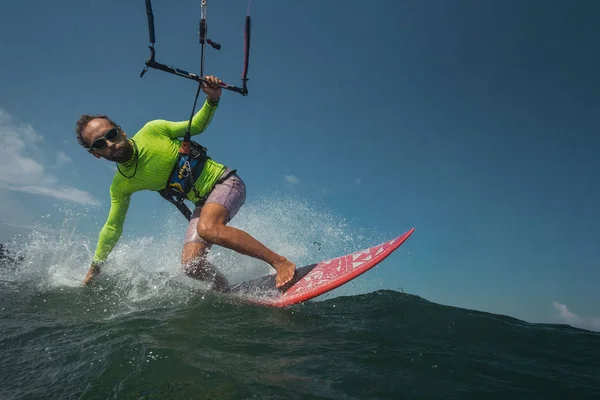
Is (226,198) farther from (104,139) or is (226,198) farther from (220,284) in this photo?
(104,139)

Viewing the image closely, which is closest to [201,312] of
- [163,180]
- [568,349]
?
[163,180]

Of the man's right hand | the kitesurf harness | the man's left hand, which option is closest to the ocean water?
the man's right hand

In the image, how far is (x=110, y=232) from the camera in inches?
202

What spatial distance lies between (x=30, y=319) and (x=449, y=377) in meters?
4.36

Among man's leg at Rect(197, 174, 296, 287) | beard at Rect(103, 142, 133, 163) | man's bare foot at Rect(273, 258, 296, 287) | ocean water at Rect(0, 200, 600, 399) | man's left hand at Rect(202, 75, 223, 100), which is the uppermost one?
man's left hand at Rect(202, 75, 223, 100)

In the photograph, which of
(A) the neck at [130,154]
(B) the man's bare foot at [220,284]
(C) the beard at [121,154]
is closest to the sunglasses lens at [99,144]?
(C) the beard at [121,154]

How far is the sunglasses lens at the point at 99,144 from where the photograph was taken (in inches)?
170

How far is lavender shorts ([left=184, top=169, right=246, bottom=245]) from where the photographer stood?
4.94 meters

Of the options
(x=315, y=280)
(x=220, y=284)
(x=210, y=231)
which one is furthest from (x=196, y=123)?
(x=315, y=280)

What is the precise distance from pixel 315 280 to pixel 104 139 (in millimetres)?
3399

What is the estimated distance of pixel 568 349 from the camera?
13.0 feet

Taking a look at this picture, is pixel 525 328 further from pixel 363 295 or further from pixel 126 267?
pixel 126 267

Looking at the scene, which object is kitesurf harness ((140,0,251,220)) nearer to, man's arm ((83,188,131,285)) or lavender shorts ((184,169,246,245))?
lavender shorts ((184,169,246,245))

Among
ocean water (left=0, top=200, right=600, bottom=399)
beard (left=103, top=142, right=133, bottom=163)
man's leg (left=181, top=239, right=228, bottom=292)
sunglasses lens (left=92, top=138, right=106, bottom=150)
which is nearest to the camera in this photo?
ocean water (left=0, top=200, right=600, bottom=399)
